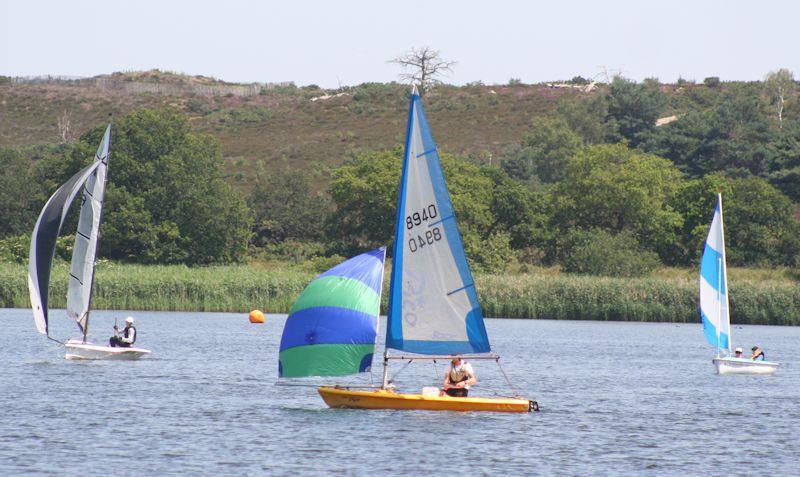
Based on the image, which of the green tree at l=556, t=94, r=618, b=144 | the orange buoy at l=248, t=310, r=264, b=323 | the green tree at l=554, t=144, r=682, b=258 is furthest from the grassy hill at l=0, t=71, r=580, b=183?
the orange buoy at l=248, t=310, r=264, b=323

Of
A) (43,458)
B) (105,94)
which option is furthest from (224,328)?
(105,94)

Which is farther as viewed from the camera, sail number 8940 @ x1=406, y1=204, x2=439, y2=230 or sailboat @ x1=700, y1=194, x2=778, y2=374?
sailboat @ x1=700, y1=194, x2=778, y2=374

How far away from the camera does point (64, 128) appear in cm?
16288

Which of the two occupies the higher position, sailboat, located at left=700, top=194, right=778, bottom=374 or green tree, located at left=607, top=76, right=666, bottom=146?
green tree, located at left=607, top=76, right=666, bottom=146

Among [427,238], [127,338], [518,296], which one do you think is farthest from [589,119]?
[427,238]

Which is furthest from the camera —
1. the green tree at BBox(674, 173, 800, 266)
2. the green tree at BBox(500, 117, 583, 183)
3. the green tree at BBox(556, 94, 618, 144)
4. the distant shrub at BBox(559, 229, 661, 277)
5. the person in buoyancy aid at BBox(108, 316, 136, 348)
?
the green tree at BBox(556, 94, 618, 144)

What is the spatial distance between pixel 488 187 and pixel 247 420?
73.6 m

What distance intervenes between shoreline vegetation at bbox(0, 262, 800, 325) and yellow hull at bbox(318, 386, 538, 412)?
36.1 metres

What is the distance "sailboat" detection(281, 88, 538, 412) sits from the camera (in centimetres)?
3069

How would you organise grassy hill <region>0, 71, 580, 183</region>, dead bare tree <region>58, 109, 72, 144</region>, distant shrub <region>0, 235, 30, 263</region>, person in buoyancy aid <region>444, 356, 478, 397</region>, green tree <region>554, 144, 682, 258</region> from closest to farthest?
person in buoyancy aid <region>444, 356, 478, 397</region>
distant shrub <region>0, 235, 30, 263</region>
green tree <region>554, 144, 682, 258</region>
grassy hill <region>0, 71, 580, 183</region>
dead bare tree <region>58, 109, 72, 144</region>

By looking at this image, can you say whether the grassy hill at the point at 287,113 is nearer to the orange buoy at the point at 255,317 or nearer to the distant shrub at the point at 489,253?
the distant shrub at the point at 489,253

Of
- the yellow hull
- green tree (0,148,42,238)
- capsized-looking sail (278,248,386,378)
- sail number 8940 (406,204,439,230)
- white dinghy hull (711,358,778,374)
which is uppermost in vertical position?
green tree (0,148,42,238)

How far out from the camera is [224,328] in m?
63.2

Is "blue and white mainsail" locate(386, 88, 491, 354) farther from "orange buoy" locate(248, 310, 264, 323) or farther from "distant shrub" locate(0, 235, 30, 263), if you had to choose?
"distant shrub" locate(0, 235, 30, 263)
